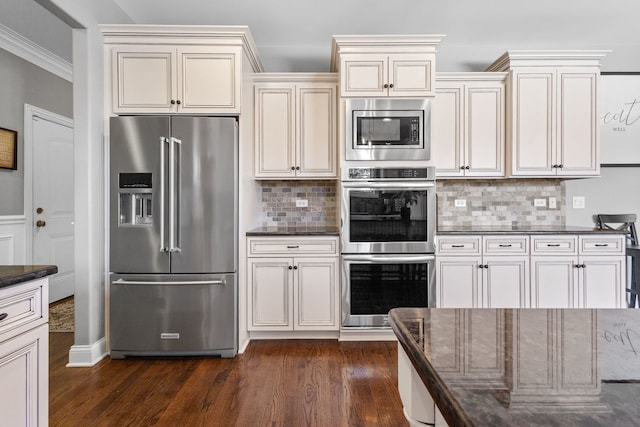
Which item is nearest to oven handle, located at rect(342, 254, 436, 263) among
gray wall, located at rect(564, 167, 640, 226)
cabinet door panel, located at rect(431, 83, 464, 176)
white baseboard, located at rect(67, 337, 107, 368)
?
cabinet door panel, located at rect(431, 83, 464, 176)

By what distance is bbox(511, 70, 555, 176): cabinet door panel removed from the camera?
320 cm

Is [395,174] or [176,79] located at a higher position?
[176,79]

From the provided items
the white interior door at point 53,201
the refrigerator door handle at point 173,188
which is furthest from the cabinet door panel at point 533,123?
the white interior door at point 53,201

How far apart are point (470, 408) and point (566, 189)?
12.7 ft

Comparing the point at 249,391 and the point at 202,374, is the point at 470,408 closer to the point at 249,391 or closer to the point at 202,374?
the point at 249,391

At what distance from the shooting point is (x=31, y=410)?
1373 mm

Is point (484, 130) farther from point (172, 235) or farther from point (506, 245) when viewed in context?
point (172, 235)

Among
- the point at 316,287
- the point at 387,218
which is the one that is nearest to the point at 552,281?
A: the point at 387,218

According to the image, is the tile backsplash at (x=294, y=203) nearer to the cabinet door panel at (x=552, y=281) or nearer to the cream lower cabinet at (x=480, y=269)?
the cream lower cabinet at (x=480, y=269)

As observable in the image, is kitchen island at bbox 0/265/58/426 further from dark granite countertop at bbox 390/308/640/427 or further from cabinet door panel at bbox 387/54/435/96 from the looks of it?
cabinet door panel at bbox 387/54/435/96

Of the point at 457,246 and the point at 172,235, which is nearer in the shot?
the point at 172,235

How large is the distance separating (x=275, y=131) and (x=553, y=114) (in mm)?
2448

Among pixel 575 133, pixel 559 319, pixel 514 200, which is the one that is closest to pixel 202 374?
pixel 559 319

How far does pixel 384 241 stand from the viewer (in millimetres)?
2936
